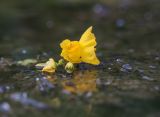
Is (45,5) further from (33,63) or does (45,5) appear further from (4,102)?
(4,102)

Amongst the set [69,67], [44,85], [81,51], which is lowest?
[44,85]

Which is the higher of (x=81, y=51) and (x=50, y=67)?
(x=81, y=51)

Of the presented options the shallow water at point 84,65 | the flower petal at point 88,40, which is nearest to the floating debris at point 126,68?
the shallow water at point 84,65

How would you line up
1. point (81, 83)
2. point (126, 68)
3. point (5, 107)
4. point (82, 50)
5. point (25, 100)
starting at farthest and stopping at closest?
point (126, 68), point (82, 50), point (81, 83), point (25, 100), point (5, 107)

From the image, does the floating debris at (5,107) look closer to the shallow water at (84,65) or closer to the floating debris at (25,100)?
the shallow water at (84,65)

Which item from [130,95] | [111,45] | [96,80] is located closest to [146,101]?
[130,95]

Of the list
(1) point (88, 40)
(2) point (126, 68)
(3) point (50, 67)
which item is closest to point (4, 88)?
(3) point (50, 67)

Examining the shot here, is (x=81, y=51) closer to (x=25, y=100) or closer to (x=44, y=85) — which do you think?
(x=44, y=85)
